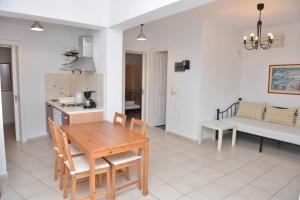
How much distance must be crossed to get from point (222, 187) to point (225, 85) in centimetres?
264

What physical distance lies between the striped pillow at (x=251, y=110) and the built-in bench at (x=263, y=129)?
13 cm

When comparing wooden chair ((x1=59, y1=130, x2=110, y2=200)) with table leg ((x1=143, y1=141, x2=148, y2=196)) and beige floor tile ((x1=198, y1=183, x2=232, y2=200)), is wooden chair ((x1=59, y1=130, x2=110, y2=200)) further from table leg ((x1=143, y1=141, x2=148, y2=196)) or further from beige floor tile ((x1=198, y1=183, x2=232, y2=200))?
beige floor tile ((x1=198, y1=183, x2=232, y2=200))

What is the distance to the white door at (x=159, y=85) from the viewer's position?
566 centimetres

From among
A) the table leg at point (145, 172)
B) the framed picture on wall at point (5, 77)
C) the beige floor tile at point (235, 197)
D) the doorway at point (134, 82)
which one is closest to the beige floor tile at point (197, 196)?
the beige floor tile at point (235, 197)

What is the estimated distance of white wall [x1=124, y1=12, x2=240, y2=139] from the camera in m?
4.30

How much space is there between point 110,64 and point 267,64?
3461 mm

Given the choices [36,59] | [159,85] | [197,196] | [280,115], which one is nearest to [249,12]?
[280,115]

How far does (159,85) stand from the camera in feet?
19.1

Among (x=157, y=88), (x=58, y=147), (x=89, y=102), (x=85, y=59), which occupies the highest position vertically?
(x=85, y=59)

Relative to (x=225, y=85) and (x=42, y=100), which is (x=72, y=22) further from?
(x=225, y=85)

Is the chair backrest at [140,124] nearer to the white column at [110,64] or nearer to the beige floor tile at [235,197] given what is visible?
the white column at [110,64]

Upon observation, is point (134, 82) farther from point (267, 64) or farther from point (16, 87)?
point (267, 64)

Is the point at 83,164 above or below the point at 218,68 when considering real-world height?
below

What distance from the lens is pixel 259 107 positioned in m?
4.70
